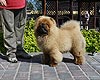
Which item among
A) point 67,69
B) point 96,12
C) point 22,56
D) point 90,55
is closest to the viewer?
point 67,69

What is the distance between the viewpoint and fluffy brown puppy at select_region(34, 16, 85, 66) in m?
6.04

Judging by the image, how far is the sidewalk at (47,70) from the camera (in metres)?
5.32

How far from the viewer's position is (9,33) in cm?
655

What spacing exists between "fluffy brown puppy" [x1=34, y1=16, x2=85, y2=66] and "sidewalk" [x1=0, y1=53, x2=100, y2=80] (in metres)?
0.20

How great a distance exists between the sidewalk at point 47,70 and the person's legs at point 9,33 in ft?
0.65

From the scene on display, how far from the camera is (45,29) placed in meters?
6.02

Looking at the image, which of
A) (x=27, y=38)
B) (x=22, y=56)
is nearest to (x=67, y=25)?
(x=22, y=56)

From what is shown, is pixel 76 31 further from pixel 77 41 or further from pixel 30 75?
pixel 30 75

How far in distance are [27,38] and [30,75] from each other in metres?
3.03

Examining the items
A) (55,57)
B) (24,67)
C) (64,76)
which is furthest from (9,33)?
(64,76)

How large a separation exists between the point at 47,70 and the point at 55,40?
25.1 inches

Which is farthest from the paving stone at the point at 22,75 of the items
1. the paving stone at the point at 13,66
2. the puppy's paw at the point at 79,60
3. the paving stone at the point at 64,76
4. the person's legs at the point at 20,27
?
the person's legs at the point at 20,27

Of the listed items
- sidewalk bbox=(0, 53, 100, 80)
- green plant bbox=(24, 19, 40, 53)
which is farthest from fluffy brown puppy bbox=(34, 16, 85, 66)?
green plant bbox=(24, 19, 40, 53)

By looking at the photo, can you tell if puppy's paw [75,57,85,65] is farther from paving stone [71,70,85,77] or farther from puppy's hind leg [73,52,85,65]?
paving stone [71,70,85,77]
